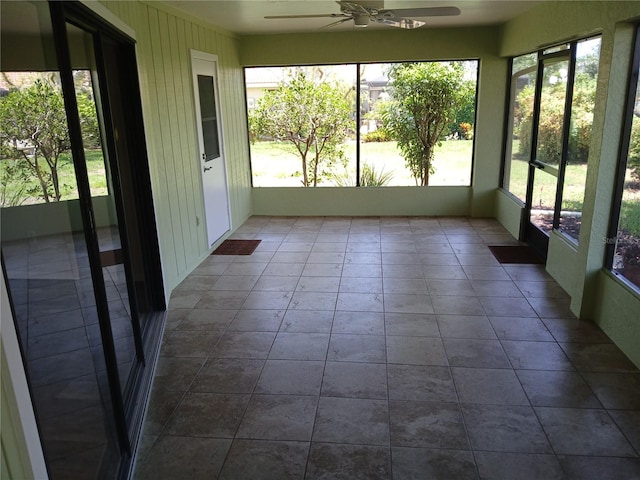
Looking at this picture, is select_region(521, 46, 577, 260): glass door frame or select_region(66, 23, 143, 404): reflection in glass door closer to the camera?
select_region(66, 23, 143, 404): reflection in glass door

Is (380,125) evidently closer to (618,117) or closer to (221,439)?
(618,117)

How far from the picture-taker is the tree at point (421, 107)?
6547 millimetres

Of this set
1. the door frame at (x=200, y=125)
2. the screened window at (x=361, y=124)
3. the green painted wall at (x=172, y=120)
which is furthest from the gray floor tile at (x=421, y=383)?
the screened window at (x=361, y=124)

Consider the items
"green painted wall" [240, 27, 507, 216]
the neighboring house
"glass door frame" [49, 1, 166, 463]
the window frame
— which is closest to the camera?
the neighboring house

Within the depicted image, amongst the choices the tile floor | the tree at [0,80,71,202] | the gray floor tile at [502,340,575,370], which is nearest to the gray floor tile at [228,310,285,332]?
the tile floor

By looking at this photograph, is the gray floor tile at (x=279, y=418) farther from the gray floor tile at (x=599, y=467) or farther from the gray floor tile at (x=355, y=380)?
the gray floor tile at (x=599, y=467)

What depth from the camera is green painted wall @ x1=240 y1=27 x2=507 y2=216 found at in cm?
629

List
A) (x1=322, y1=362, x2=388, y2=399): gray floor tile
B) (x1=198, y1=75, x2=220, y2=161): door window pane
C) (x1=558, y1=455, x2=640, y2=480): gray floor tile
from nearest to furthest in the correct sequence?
1. (x1=558, y1=455, x2=640, y2=480): gray floor tile
2. (x1=322, y1=362, x2=388, y2=399): gray floor tile
3. (x1=198, y1=75, x2=220, y2=161): door window pane

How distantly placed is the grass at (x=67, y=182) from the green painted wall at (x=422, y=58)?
14.3ft

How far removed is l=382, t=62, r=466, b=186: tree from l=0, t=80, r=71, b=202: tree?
213 inches

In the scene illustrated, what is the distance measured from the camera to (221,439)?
2439 millimetres

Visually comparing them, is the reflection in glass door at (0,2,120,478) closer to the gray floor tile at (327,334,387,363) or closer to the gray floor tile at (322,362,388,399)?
the gray floor tile at (322,362,388,399)

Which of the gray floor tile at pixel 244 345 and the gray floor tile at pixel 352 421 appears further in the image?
the gray floor tile at pixel 244 345

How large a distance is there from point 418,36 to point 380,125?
123cm
